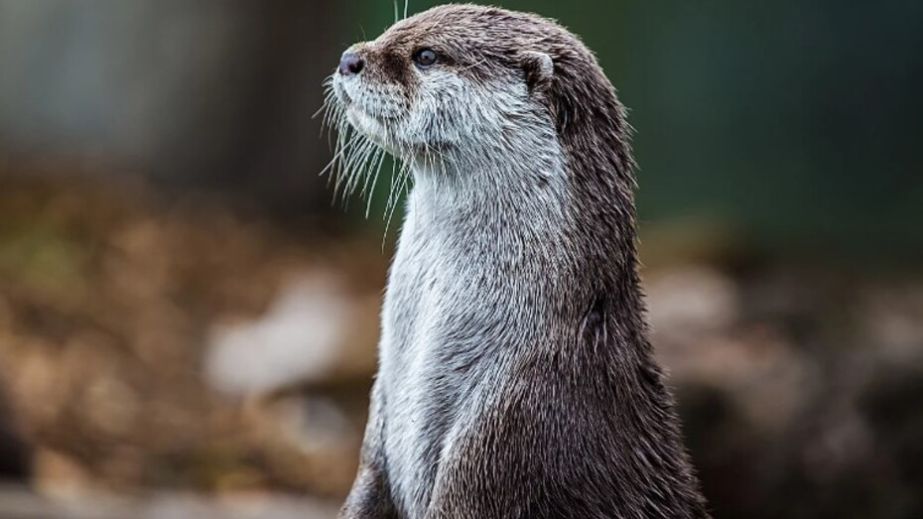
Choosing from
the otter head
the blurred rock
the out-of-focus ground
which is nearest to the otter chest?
the otter head

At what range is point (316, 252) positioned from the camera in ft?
35.1

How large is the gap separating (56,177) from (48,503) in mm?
5274

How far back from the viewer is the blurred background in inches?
258

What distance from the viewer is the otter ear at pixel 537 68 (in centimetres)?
335

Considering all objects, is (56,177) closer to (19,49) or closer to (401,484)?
(19,49)

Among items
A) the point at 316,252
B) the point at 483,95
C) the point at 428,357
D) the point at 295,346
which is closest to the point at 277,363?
the point at 295,346

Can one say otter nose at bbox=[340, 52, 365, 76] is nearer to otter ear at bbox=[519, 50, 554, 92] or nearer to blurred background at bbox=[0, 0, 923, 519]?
otter ear at bbox=[519, 50, 554, 92]

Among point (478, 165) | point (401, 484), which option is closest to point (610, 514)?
point (401, 484)

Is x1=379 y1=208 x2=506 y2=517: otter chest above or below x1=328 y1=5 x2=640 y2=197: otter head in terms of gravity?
below

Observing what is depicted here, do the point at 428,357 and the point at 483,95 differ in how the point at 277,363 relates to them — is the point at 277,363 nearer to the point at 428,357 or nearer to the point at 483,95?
the point at 428,357

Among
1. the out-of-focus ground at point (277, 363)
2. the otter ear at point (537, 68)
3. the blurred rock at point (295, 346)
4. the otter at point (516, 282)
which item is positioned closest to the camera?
the otter at point (516, 282)

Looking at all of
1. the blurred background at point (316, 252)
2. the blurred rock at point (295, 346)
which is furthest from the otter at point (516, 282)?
the blurred rock at point (295, 346)

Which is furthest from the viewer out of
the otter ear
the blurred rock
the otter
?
the blurred rock

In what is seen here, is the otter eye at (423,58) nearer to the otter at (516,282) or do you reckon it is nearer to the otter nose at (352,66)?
the otter at (516,282)
